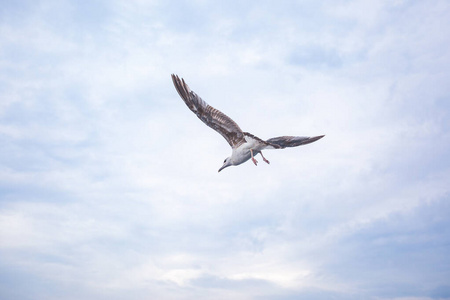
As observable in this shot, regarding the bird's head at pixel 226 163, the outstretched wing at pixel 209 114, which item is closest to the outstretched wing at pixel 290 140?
the outstretched wing at pixel 209 114

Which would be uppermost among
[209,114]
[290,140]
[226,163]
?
[209,114]

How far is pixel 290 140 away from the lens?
2375 centimetres

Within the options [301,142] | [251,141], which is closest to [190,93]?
[251,141]

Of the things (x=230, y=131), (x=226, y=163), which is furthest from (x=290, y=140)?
(x=226, y=163)

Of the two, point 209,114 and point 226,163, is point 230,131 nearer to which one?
point 209,114

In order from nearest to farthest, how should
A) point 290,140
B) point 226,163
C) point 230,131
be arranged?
point 290,140 → point 230,131 → point 226,163

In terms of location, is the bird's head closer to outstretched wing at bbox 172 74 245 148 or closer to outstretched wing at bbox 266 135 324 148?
outstretched wing at bbox 172 74 245 148

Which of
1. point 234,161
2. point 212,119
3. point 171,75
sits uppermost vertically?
point 171,75

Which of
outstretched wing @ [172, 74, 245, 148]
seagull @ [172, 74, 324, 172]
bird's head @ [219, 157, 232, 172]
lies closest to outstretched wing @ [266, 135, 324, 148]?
seagull @ [172, 74, 324, 172]

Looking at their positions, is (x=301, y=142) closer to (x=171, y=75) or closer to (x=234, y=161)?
(x=234, y=161)

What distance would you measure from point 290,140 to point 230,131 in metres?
3.84

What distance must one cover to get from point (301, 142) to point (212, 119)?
230 inches

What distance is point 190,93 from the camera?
24188 mm

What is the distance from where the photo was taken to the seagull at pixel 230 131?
2367 cm
